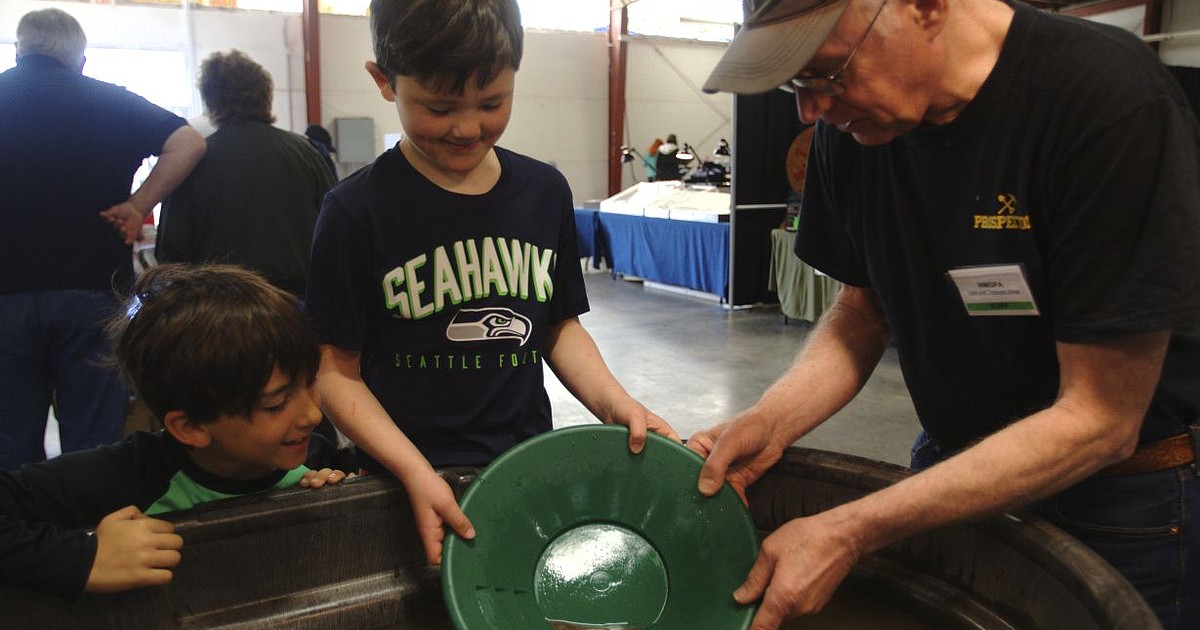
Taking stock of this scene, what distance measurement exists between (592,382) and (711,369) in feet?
10.7

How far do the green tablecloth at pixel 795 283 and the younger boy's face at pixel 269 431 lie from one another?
4176mm

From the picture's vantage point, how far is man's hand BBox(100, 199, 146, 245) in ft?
6.86

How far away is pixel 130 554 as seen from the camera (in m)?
0.91

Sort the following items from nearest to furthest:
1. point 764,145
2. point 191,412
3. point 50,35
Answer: point 191,412 → point 50,35 → point 764,145

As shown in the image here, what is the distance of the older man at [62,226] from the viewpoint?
199 cm

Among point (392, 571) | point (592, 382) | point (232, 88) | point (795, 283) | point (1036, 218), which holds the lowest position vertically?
point (795, 283)

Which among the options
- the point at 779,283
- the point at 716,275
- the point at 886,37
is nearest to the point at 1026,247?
the point at 886,37

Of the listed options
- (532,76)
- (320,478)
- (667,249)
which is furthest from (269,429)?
(532,76)

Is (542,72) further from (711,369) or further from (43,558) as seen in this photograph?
(43,558)

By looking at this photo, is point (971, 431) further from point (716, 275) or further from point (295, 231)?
point (716, 275)

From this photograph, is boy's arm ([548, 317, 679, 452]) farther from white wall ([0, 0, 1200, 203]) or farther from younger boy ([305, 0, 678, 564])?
white wall ([0, 0, 1200, 203])

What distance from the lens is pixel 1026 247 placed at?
2.91ft

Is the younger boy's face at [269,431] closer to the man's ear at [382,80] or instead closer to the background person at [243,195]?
the man's ear at [382,80]

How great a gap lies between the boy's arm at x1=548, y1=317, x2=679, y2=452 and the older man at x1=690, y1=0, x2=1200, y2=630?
108mm
